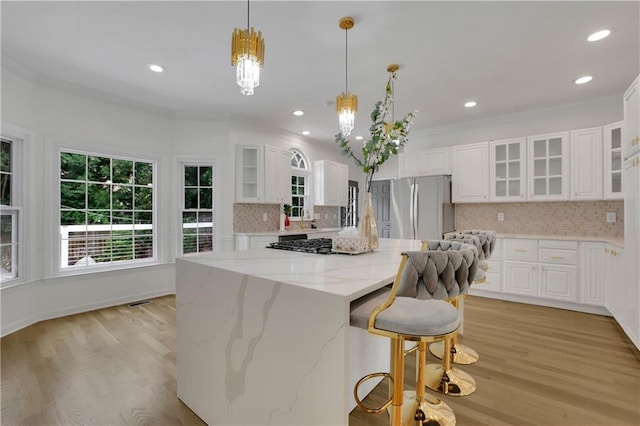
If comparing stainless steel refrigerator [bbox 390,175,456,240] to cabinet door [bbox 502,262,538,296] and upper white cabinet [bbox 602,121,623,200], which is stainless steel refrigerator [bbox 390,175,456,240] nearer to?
cabinet door [bbox 502,262,538,296]

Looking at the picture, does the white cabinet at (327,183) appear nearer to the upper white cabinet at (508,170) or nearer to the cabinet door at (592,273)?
the upper white cabinet at (508,170)

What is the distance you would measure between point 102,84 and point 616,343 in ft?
19.7

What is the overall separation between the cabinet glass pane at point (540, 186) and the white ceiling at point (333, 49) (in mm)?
1055

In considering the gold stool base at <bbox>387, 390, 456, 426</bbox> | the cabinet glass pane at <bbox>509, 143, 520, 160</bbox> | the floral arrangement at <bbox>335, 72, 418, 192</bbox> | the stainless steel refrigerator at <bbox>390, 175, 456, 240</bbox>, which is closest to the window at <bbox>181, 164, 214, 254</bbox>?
the stainless steel refrigerator at <bbox>390, 175, 456, 240</bbox>

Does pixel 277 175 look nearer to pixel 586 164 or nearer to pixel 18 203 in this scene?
pixel 18 203

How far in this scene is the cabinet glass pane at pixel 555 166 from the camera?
157 inches

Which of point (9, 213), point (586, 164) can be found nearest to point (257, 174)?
point (9, 213)

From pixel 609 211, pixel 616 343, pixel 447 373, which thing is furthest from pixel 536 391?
pixel 609 211

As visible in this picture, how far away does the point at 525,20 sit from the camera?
233cm

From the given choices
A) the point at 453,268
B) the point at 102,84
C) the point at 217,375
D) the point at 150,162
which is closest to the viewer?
the point at 453,268

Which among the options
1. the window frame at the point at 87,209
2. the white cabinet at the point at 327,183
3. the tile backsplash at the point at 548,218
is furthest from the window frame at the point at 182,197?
the tile backsplash at the point at 548,218

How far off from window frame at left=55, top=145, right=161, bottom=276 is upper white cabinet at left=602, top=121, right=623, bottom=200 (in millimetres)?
5901

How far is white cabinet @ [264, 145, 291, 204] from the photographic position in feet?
15.9

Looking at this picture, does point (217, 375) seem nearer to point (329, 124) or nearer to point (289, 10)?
point (289, 10)
